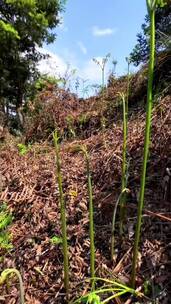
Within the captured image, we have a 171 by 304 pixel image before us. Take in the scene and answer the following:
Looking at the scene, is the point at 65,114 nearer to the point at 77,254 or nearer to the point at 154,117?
the point at 154,117

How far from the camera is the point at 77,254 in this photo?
8.09 feet

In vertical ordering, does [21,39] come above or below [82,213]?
above

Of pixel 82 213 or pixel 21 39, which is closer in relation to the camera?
pixel 82 213

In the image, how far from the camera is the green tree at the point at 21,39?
50.4 feet

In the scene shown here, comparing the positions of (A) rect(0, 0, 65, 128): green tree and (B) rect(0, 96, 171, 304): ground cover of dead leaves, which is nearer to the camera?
(B) rect(0, 96, 171, 304): ground cover of dead leaves

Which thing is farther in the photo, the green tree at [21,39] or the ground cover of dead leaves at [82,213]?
the green tree at [21,39]

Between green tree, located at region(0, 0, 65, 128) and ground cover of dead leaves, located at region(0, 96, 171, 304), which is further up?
green tree, located at region(0, 0, 65, 128)

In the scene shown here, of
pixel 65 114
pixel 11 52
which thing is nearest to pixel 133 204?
pixel 65 114

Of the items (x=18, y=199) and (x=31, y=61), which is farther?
(x=31, y=61)

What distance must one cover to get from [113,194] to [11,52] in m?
14.3

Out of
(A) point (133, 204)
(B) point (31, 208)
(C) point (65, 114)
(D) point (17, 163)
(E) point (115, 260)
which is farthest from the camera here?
(C) point (65, 114)

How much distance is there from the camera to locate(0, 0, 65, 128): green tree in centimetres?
1537

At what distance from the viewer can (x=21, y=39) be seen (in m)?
16.3

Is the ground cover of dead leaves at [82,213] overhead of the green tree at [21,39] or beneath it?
beneath
